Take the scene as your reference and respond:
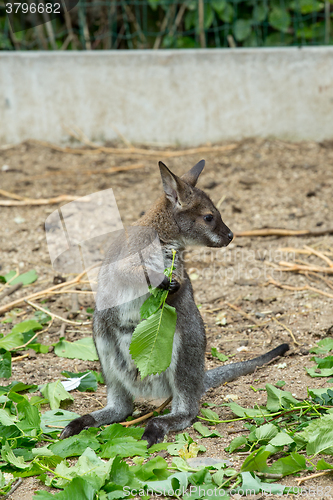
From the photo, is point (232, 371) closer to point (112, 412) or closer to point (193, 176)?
point (112, 412)

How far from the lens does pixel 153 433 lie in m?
2.54

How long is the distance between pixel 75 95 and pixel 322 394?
5059 millimetres

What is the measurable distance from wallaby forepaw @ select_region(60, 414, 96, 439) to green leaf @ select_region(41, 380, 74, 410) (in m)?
0.20

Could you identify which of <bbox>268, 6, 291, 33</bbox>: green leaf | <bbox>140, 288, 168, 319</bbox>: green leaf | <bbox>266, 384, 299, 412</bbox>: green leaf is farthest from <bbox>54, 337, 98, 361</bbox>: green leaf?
<bbox>268, 6, 291, 33</bbox>: green leaf

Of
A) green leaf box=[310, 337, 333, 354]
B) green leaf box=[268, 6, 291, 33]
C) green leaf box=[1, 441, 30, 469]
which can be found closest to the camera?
green leaf box=[1, 441, 30, 469]

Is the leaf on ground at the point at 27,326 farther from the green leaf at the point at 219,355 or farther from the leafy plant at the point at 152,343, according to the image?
the leafy plant at the point at 152,343

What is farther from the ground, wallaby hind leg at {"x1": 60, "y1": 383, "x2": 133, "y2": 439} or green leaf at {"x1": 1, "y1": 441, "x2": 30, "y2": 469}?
green leaf at {"x1": 1, "y1": 441, "x2": 30, "y2": 469}

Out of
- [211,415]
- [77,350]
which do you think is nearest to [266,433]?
[211,415]

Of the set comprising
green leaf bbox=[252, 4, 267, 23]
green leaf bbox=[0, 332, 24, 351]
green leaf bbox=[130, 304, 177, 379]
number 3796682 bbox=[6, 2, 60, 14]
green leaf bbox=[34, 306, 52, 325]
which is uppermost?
number 3796682 bbox=[6, 2, 60, 14]

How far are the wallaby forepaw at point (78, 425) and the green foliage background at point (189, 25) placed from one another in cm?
494

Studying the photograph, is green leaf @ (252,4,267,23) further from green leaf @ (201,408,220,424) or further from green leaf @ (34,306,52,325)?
green leaf @ (201,408,220,424)

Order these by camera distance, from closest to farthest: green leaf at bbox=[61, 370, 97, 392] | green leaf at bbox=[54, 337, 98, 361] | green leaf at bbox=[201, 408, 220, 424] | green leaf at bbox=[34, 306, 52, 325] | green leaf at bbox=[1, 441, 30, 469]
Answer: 1. green leaf at bbox=[1, 441, 30, 469]
2. green leaf at bbox=[201, 408, 220, 424]
3. green leaf at bbox=[61, 370, 97, 392]
4. green leaf at bbox=[54, 337, 98, 361]
5. green leaf at bbox=[34, 306, 52, 325]

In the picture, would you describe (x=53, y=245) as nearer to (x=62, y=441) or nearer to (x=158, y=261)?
(x=158, y=261)

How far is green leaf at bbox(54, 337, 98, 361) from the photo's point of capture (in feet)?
10.9
